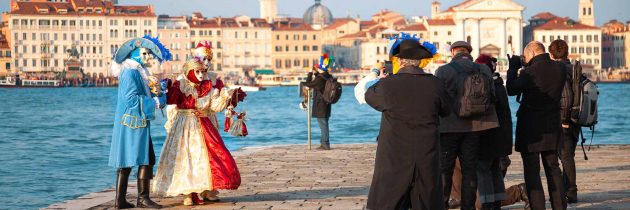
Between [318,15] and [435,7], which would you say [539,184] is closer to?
[435,7]

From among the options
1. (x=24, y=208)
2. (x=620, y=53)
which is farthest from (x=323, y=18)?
(x=24, y=208)

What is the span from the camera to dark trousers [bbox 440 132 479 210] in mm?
8742

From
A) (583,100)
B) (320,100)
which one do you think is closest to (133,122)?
(583,100)

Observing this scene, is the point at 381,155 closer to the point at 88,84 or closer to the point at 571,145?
the point at 571,145

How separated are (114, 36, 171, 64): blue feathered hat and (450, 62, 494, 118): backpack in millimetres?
2685

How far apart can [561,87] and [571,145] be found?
2.87 ft

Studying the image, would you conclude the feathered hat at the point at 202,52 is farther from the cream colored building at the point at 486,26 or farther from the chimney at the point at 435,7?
the chimney at the point at 435,7

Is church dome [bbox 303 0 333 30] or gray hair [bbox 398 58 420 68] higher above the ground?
church dome [bbox 303 0 333 30]

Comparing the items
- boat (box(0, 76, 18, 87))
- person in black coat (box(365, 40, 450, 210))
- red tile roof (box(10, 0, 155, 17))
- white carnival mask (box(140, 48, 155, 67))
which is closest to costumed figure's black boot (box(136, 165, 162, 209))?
white carnival mask (box(140, 48, 155, 67))

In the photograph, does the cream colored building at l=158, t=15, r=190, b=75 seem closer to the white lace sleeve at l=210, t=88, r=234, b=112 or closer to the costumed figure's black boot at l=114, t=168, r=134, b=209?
the white lace sleeve at l=210, t=88, r=234, b=112

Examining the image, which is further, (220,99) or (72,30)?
(72,30)

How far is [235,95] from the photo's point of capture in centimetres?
1042

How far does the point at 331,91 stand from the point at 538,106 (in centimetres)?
804

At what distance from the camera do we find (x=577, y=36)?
490 feet
